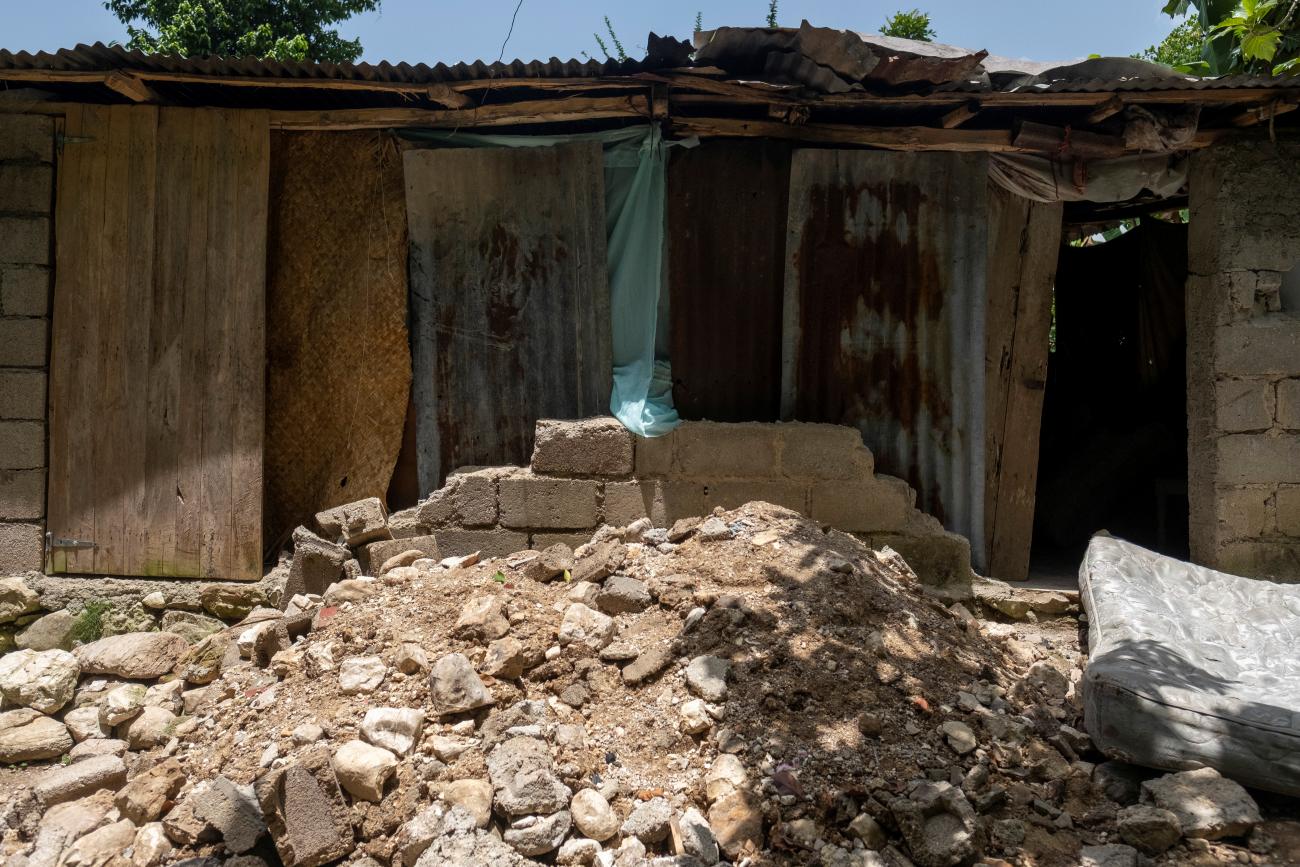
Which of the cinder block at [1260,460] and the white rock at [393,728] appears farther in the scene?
the cinder block at [1260,460]

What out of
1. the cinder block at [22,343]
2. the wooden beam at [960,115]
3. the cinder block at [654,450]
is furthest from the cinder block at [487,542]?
the wooden beam at [960,115]

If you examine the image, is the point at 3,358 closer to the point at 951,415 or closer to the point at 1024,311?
the point at 951,415

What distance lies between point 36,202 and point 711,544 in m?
4.17

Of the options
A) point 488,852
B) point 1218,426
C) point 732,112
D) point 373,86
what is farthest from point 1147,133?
point 488,852

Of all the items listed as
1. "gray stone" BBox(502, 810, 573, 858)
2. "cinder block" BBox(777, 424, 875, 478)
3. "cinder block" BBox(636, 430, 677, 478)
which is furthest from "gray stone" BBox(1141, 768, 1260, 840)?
"cinder block" BBox(636, 430, 677, 478)

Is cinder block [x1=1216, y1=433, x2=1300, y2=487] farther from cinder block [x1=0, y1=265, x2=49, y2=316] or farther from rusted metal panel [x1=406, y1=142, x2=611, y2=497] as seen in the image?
cinder block [x1=0, y1=265, x2=49, y2=316]

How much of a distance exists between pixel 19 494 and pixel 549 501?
2.91 metres

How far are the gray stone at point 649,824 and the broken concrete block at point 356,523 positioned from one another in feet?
8.01

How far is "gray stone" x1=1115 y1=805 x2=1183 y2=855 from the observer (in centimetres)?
279

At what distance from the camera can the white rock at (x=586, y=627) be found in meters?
3.70

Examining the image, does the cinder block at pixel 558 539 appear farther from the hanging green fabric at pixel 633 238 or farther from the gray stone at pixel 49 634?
the gray stone at pixel 49 634

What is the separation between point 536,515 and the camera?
4836 millimetres

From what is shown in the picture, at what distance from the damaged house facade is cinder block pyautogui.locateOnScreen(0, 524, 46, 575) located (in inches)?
0.6

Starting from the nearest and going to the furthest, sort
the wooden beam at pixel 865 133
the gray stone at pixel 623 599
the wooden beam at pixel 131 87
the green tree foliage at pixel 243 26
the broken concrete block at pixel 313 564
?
the gray stone at pixel 623 599 < the wooden beam at pixel 131 87 < the broken concrete block at pixel 313 564 < the wooden beam at pixel 865 133 < the green tree foliage at pixel 243 26
